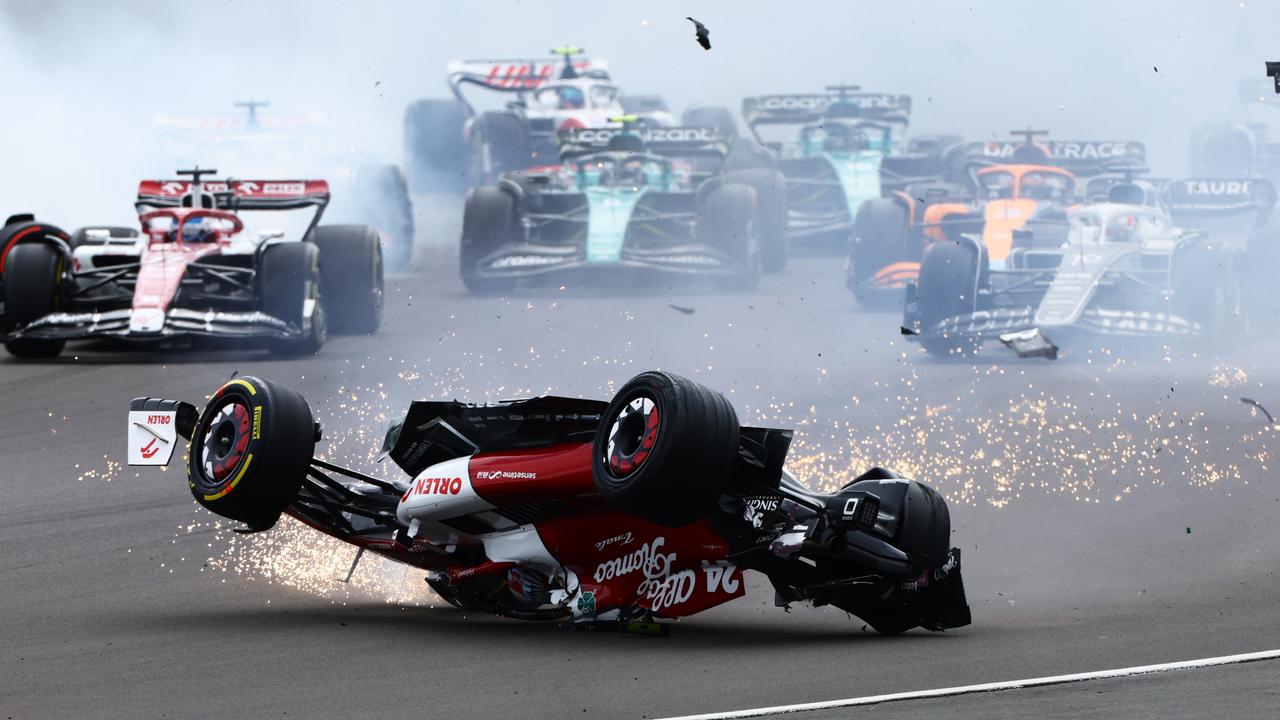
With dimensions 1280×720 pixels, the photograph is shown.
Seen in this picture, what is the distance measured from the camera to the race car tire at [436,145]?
121 feet

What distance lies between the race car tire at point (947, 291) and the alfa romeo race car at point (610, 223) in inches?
238

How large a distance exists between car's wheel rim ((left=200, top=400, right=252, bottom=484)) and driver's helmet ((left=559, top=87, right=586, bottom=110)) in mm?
25556

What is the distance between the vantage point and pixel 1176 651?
681 centimetres

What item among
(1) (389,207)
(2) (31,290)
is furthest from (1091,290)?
(1) (389,207)

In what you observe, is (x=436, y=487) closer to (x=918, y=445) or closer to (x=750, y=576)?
(x=750, y=576)

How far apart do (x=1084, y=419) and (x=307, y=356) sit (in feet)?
24.6

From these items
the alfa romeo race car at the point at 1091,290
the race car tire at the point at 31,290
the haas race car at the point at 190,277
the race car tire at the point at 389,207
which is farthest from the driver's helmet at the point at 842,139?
the race car tire at the point at 31,290

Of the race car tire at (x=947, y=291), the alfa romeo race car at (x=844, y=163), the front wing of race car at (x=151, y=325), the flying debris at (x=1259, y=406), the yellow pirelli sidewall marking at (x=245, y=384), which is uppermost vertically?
the alfa romeo race car at (x=844, y=163)

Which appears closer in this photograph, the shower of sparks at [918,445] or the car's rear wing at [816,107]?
the shower of sparks at [918,445]

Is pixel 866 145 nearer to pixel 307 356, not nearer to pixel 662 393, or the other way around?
pixel 307 356

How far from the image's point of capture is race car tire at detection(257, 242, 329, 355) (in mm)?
17156

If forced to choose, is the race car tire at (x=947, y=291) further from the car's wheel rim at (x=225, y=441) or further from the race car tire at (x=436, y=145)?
the race car tire at (x=436, y=145)

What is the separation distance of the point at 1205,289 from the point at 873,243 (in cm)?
561

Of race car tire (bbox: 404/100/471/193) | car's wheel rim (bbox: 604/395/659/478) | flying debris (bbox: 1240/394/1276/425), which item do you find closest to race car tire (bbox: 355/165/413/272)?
race car tire (bbox: 404/100/471/193)
